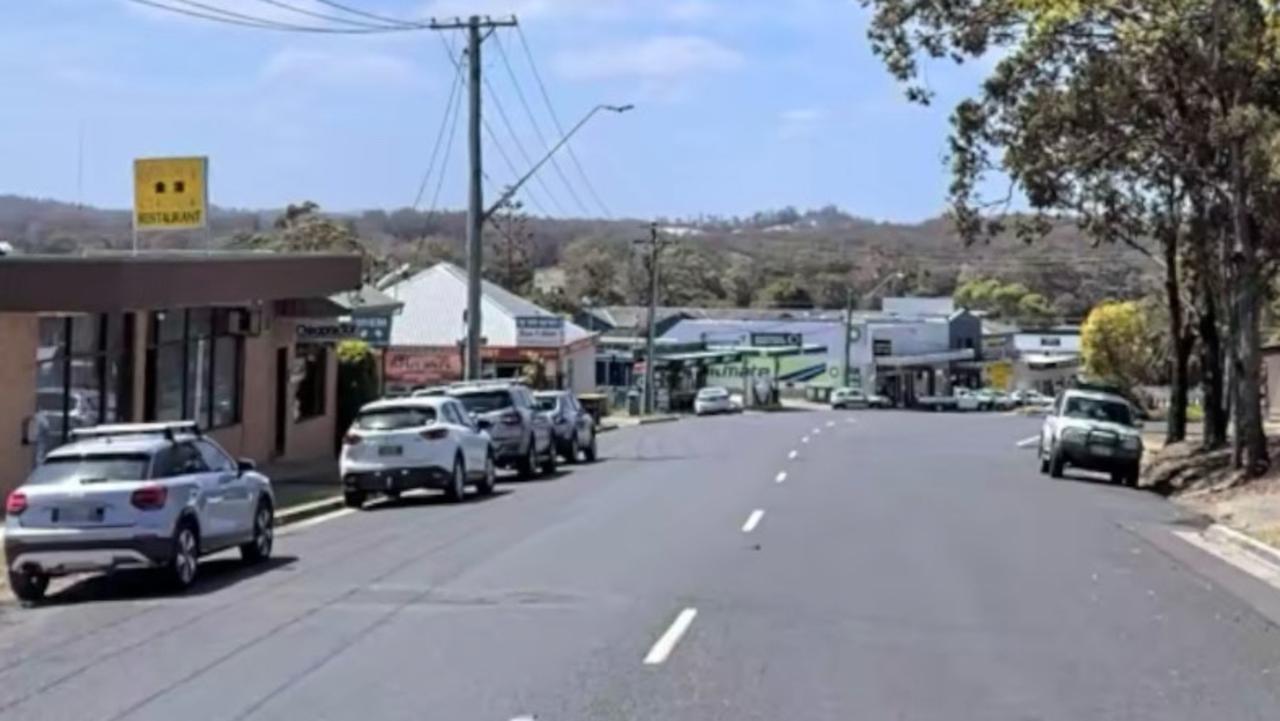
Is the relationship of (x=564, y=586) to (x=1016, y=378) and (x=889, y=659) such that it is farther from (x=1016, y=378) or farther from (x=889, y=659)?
(x=1016, y=378)

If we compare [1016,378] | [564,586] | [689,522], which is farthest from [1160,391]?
[564,586]

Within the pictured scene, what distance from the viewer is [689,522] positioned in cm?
2412

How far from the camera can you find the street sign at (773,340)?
424 feet

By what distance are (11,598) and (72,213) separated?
26.7 m

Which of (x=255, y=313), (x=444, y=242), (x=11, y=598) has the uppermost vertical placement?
(x=444, y=242)

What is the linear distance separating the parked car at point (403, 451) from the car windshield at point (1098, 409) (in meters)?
15.5

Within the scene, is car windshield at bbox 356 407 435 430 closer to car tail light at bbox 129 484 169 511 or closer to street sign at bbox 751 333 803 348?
car tail light at bbox 129 484 169 511

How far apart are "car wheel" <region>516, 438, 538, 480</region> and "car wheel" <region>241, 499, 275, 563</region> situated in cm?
1611

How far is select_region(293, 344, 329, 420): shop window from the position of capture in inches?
1618

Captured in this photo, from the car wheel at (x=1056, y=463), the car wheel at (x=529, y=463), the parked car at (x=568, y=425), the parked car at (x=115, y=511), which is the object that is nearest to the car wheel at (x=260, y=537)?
the parked car at (x=115, y=511)

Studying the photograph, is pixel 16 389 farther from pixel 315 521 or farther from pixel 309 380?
pixel 309 380

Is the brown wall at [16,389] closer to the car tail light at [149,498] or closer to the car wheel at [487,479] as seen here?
the car wheel at [487,479]

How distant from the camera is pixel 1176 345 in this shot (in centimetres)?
4597

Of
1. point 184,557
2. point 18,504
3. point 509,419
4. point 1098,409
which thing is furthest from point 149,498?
point 1098,409
